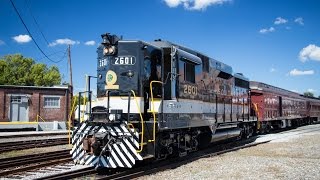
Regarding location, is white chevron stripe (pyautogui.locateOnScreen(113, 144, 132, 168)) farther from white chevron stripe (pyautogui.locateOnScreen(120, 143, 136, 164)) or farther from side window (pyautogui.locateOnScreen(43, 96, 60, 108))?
side window (pyautogui.locateOnScreen(43, 96, 60, 108))

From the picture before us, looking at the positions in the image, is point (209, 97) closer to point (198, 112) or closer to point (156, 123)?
point (198, 112)

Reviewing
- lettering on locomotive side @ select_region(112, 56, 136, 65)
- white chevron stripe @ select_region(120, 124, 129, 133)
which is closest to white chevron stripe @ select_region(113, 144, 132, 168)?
white chevron stripe @ select_region(120, 124, 129, 133)

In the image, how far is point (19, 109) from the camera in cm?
3325

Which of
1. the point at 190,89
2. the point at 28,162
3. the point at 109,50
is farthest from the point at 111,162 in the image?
the point at 190,89

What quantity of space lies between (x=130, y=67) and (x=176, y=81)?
1.64 meters

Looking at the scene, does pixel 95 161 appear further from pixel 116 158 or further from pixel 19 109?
pixel 19 109

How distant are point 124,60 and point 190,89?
2859mm

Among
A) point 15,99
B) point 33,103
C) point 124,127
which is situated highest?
point 15,99

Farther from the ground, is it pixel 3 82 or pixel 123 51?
pixel 3 82

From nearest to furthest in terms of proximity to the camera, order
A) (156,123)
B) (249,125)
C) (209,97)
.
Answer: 1. (156,123)
2. (209,97)
3. (249,125)

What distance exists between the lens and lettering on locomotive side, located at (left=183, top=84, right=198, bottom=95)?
38.1 ft

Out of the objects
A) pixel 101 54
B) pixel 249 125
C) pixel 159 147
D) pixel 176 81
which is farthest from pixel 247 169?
pixel 249 125

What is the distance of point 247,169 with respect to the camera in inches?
400

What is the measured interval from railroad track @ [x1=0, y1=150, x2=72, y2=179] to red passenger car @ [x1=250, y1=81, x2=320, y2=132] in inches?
522
